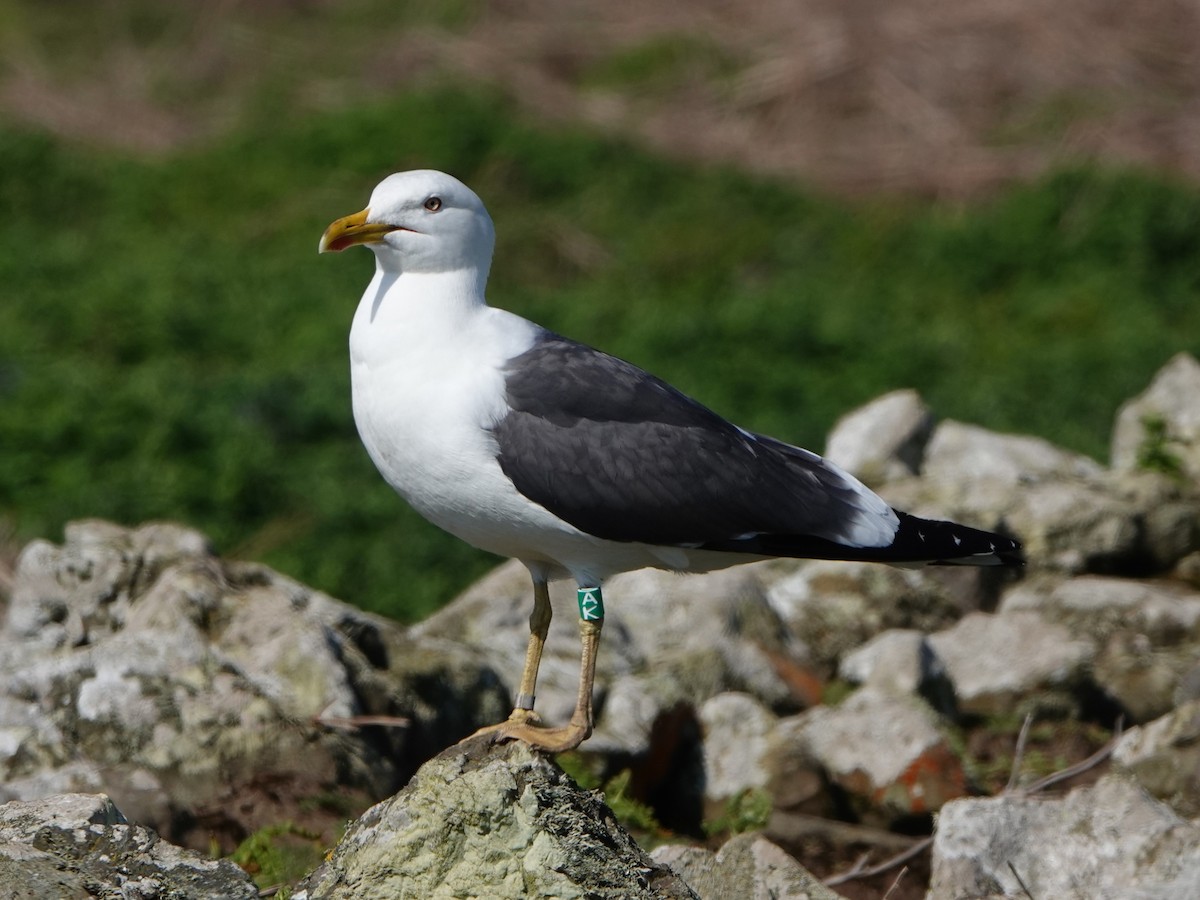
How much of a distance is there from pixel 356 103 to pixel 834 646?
30.3 ft

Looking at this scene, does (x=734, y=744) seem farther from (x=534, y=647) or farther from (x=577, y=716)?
(x=577, y=716)

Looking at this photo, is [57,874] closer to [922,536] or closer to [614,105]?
[922,536]

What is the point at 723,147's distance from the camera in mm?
15641

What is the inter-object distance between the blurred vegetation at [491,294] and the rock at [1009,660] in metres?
2.74

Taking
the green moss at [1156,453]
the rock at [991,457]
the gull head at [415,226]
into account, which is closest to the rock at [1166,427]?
the green moss at [1156,453]

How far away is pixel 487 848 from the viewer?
4.06 metres

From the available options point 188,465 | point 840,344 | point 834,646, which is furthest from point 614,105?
point 834,646

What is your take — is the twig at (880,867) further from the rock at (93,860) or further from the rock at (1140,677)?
the rock at (93,860)

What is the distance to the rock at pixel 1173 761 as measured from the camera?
577 cm

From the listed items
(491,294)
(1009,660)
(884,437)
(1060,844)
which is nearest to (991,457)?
(884,437)

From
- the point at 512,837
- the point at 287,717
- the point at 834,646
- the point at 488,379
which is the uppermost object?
the point at 488,379

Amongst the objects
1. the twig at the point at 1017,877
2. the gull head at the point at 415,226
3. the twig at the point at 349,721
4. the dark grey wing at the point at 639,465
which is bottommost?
the twig at the point at 1017,877

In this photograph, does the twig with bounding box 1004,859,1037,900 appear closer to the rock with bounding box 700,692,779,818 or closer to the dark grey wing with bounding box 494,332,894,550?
the dark grey wing with bounding box 494,332,894,550

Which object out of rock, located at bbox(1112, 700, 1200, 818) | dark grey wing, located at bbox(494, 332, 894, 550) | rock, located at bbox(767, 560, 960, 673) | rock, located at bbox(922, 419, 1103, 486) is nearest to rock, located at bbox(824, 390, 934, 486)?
rock, located at bbox(922, 419, 1103, 486)
